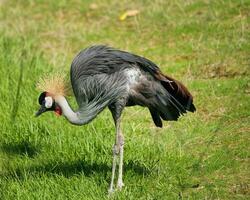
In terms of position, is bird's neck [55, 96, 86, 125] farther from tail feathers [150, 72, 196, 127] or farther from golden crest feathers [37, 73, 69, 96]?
tail feathers [150, 72, 196, 127]

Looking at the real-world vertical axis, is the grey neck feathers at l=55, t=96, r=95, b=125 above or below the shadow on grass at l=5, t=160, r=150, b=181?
above

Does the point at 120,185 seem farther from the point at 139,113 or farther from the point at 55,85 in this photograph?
the point at 139,113

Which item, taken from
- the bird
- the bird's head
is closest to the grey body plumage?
the bird

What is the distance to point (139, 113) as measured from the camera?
24.0ft

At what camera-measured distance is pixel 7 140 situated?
21.7 feet

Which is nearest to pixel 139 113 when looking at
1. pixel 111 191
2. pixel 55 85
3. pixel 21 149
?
pixel 21 149

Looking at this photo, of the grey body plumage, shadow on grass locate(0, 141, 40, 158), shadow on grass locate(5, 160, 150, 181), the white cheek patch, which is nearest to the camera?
the grey body plumage

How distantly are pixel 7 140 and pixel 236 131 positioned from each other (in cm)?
224

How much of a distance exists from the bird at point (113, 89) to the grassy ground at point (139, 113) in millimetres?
333

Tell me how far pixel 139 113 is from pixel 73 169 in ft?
5.24

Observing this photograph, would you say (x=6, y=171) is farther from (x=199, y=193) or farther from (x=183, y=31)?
(x=183, y=31)

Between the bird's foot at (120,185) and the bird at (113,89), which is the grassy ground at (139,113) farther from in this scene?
the bird at (113,89)

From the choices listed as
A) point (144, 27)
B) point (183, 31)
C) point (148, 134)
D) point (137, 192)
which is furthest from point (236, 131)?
point (144, 27)

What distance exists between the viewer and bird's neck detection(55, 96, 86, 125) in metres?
5.51
